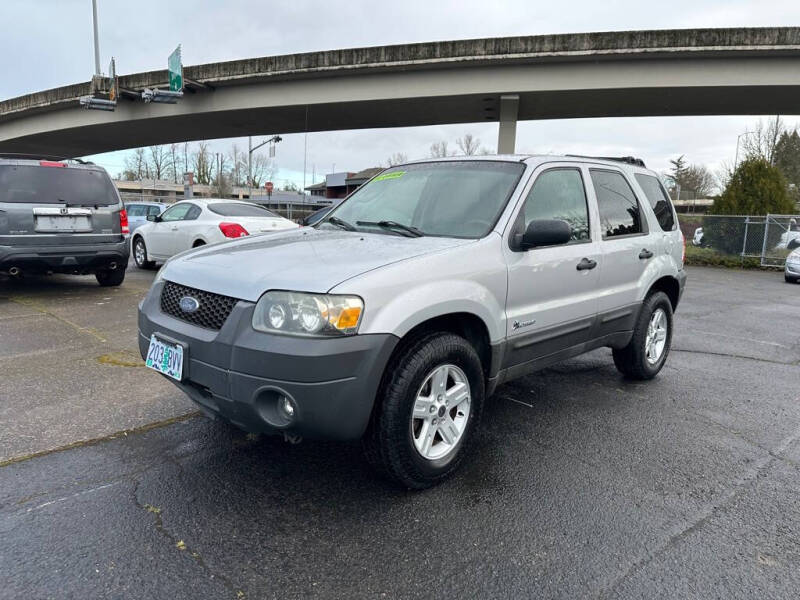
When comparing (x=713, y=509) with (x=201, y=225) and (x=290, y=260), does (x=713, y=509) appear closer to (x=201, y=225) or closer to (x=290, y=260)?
(x=290, y=260)

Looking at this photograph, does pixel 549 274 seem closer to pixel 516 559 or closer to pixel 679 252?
pixel 516 559

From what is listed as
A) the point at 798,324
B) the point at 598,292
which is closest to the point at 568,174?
the point at 598,292

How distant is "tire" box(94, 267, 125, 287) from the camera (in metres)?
8.73

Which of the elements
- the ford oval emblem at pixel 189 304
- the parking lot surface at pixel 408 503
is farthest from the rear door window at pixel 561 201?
the ford oval emblem at pixel 189 304

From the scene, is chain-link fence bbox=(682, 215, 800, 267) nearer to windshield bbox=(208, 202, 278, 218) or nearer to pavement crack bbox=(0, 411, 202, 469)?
windshield bbox=(208, 202, 278, 218)

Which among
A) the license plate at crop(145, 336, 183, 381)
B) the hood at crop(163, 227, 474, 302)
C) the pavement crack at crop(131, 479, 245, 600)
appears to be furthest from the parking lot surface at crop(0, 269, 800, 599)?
the hood at crop(163, 227, 474, 302)

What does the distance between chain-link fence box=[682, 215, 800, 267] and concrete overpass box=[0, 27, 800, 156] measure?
13.7ft

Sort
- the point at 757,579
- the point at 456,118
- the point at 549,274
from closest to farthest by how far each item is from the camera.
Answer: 1. the point at 757,579
2. the point at 549,274
3. the point at 456,118

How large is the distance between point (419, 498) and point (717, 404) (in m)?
2.82

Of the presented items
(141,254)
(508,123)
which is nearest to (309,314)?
(141,254)

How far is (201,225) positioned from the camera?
32.8 ft

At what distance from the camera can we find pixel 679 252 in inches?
201

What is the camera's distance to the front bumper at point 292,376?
7.91 ft

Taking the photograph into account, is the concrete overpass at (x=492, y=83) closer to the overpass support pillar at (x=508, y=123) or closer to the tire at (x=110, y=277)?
the overpass support pillar at (x=508, y=123)
